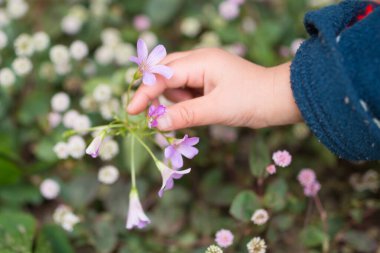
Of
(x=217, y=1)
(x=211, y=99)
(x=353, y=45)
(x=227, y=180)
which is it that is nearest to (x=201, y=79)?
(x=211, y=99)

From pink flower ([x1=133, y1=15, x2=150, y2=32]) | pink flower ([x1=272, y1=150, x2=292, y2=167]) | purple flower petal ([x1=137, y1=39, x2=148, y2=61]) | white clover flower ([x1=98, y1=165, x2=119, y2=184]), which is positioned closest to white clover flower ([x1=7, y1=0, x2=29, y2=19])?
pink flower ([x1=133, y1=15, x2=150, y2=32])

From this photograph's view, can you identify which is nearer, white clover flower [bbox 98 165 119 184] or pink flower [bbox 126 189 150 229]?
pink flower [bbox 126 189 150 229]

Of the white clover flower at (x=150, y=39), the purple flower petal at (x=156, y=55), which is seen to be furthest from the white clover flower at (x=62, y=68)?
the purple flower petal at (x=156, y=55)

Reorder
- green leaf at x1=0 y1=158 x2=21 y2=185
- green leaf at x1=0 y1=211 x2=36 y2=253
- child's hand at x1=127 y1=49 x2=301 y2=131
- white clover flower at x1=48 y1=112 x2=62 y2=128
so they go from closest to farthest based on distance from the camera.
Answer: child's hand at x1=127 y1=49 x2=301 y2=131 < green leaf at x1=0 y1=211 x2=36 y2=253 < green leaf at x1=0 y1=158 x2=21 y2=185 < white clover flower at x1=48 y1=112 x2=62 y2=128

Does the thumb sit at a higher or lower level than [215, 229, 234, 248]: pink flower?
higher

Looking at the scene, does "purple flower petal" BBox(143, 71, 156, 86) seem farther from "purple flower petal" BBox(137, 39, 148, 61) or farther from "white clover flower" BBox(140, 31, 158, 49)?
"white clover flower" BBox(140, 31, 158, 49)

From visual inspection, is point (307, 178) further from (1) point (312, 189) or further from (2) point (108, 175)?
(2) point (108, 175)
